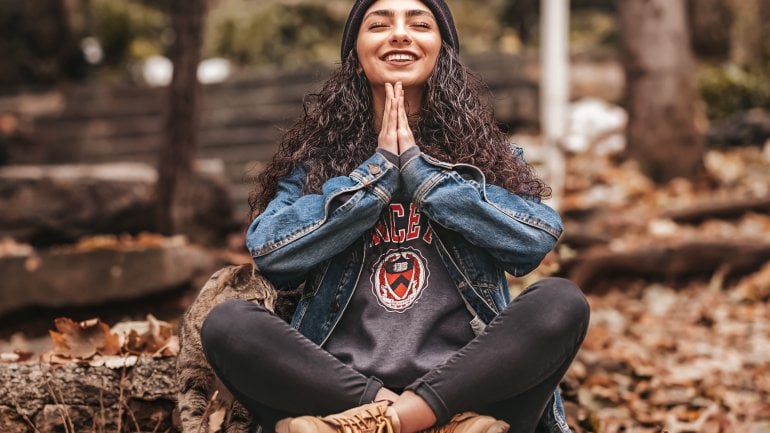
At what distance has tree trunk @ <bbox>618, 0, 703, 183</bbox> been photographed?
8.63 meters

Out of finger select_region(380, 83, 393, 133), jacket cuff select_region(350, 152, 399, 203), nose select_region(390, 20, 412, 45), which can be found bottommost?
jacket cuff select_region(350, 152, 399, 203)

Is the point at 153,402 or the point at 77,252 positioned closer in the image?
the point at 153,402

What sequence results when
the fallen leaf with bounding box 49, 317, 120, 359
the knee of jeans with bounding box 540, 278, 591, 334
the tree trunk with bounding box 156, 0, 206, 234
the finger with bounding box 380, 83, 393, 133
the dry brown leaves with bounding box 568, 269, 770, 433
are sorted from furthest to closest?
the tree trunk with bounding box 156, 0, 206, 234 → the dry brown leaves with bounding box 568, 269, 770, 433 → the fallen leaf with bounding box 49, 317, 120, 359 → the finger with bounding box 380, 83, 393, 133 → the knee of jeans with bounding box 540, 278, 591, 334

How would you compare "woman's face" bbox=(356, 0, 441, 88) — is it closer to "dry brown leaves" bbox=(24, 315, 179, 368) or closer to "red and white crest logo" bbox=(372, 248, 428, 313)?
"red and white crest logo" bbox=(372, 248, 428, 313)

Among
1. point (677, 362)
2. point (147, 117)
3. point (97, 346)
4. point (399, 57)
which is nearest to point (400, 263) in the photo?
point (399, 57)

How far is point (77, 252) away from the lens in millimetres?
6355

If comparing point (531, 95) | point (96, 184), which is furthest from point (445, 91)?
point (531, 95)

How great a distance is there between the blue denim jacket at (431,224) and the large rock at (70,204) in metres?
4.24

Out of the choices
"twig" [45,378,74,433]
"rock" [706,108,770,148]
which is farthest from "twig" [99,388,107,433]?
"rock" [706,108,770,148]

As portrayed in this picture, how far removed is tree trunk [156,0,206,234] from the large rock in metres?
0.28

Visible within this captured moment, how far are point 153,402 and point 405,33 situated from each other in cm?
154

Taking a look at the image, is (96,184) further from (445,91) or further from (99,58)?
(99,58)

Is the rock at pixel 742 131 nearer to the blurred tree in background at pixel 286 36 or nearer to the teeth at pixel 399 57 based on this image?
the blurred tree in background at pixel 286 36

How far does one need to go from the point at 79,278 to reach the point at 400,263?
3774mm
